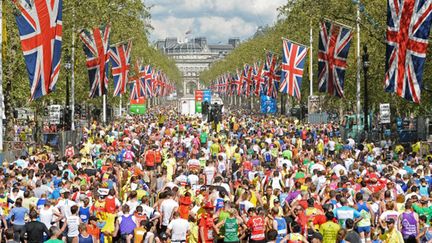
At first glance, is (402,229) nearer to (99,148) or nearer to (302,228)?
(302,228)

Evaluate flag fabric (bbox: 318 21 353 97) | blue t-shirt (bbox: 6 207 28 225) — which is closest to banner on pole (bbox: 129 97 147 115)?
flag fabric (bbox: 318 21 353 97)

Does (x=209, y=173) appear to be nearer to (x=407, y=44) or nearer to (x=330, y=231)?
(x=407, y=44)

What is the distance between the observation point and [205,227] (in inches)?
583

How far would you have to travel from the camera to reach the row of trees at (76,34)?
123 feet

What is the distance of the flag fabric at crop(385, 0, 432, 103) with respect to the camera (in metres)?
25.2

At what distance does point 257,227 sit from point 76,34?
35973 mm

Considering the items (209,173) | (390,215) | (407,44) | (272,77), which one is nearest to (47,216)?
(390,215)

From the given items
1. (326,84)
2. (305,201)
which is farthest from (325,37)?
(305,201)

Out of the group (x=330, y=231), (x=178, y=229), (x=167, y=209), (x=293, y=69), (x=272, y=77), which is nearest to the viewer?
(x=330, y=231)

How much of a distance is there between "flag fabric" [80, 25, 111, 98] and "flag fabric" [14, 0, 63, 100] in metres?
14.5

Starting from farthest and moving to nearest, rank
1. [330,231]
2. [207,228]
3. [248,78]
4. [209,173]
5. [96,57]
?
1. [248,78]
2. [96,57]
3. [209,173]
4. [207,228]
5. [330,231]

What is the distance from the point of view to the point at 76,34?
160 ft

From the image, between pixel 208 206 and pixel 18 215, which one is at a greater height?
pixel 208 206

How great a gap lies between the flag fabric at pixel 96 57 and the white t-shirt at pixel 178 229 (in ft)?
88.7
